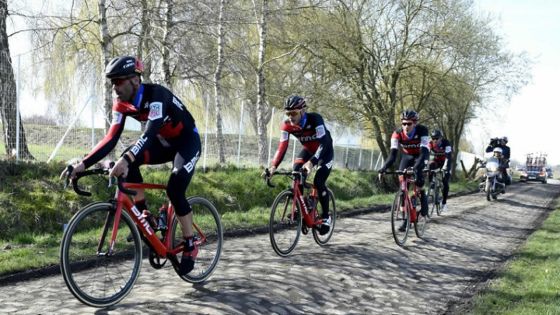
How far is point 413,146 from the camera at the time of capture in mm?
10344

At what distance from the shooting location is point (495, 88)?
30.1m

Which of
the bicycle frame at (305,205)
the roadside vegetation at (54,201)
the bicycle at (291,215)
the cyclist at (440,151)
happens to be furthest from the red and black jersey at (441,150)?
the bicycle at (291,215)

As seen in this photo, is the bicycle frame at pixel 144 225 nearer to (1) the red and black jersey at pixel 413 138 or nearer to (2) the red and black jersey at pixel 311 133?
(2) the red and black jersey at pixel 311 133

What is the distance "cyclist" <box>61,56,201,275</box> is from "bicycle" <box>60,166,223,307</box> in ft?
0.51

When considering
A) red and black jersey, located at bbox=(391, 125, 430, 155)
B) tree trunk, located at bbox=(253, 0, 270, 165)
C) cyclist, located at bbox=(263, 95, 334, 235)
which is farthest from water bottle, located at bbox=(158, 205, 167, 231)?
tree trunk, located at bbox=(253, 0, 270, 165)

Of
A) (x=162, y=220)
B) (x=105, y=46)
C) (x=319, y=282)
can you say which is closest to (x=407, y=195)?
(x=319, y=282)

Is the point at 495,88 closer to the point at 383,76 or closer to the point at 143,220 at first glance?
the point at 383,76

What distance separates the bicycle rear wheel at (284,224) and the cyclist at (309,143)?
52 centimetres

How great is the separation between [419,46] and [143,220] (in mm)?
21018

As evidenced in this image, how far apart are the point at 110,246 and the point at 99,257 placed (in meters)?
0.32

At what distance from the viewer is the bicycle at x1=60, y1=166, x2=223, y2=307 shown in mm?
4457

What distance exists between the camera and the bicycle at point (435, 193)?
13.4 metres

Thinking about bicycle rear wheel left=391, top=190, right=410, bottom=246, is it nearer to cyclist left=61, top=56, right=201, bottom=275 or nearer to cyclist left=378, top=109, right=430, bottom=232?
cyclist left=378, top=109, right=430, bottom=232

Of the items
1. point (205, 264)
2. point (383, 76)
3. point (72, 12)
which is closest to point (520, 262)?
point (205, 264)
